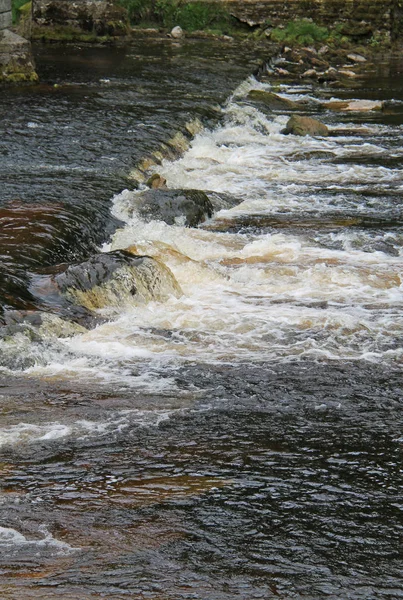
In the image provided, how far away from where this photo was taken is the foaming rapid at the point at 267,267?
730 cm

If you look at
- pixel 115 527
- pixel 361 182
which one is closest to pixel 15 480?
pixel 115 527

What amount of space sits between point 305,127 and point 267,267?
283 inches

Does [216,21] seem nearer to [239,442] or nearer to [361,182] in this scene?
[361,182]

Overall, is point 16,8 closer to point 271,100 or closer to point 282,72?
point 282,72

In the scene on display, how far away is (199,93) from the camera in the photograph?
684 inches

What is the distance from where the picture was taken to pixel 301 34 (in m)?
25.0

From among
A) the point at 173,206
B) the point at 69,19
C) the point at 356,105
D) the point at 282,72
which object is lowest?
the point at 173,206

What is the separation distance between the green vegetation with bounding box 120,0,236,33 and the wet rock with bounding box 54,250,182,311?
1809 centimetres

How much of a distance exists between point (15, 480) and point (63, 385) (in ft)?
4.61

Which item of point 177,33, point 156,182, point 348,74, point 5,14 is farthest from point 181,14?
point 156,182

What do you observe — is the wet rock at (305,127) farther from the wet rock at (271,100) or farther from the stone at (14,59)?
the stone at (14,59)

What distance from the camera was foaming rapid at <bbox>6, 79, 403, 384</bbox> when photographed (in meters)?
7.30

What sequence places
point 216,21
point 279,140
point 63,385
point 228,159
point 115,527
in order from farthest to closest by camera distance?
1. point 216,21
2. point 279,140
3. point 228,159
4. point 63,385
5. point 115,527

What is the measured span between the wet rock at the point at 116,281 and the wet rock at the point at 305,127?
7843 mm
